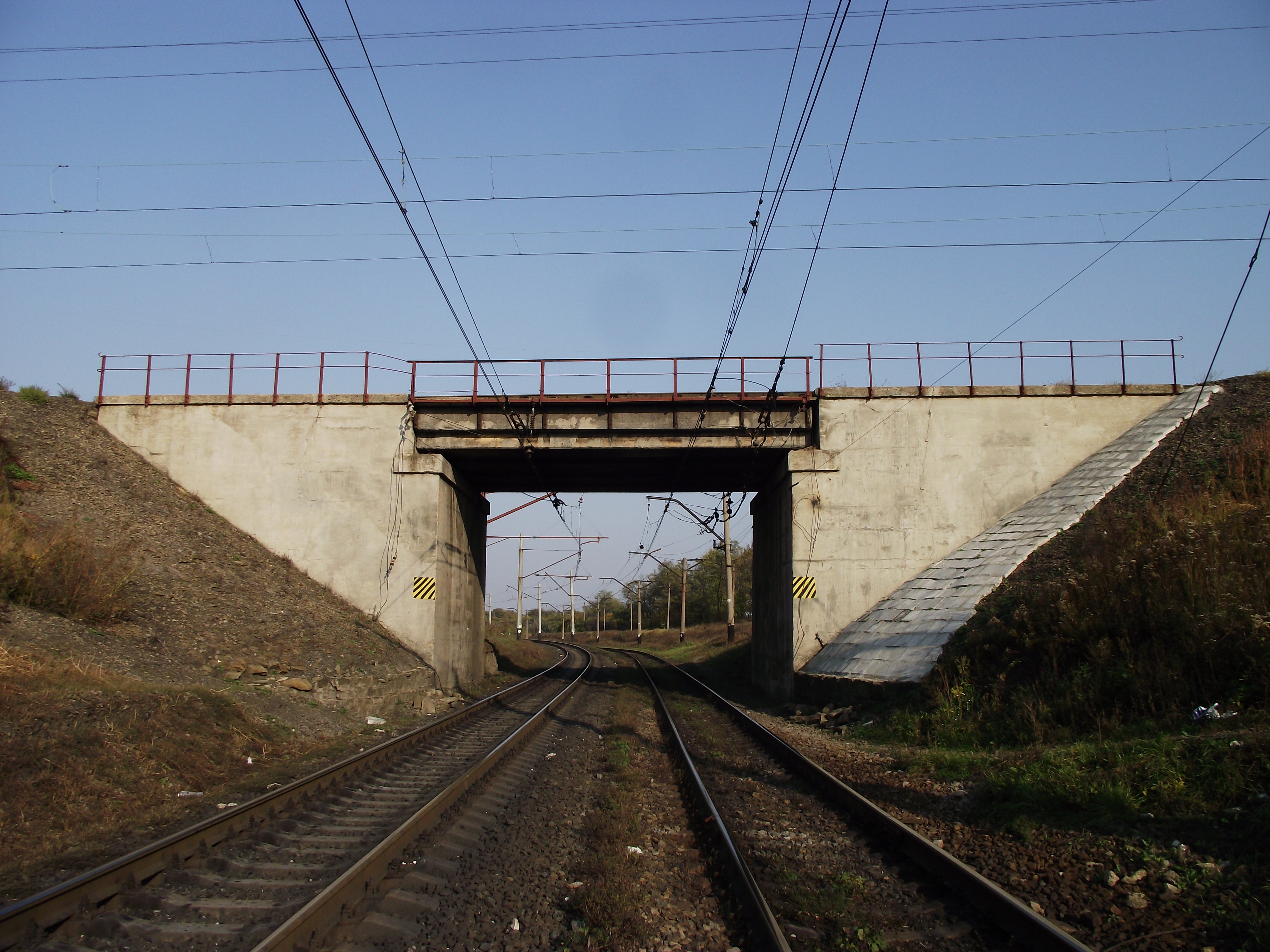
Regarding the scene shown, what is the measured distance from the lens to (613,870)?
249 inches

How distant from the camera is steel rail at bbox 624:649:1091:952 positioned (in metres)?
4.71

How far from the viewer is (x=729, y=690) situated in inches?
1000

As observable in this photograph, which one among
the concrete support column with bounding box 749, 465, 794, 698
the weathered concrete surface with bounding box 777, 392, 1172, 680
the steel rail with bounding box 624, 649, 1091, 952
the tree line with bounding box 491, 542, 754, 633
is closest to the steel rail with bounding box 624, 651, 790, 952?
the steel rail with bounding box 624, 649, 1091, 952

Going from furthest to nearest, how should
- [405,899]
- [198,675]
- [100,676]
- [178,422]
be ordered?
[178,422]
[198,675]
[100,676]
[405,899]

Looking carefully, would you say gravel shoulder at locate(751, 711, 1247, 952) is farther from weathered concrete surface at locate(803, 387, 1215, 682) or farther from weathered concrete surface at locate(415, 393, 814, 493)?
weathered concrete surface at locate(415, 393, 814, 493)

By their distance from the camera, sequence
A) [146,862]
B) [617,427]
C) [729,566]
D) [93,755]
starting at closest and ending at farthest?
[146,862], [93,755], [617,427], [729,566]

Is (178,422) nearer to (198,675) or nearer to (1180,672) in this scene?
(198,675)

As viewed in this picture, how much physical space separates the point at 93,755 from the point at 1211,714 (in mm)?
11841

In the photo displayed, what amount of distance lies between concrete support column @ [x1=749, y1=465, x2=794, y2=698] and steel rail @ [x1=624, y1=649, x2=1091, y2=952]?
10095 millimetres

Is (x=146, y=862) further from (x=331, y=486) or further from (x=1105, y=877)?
(x=331, y=486)

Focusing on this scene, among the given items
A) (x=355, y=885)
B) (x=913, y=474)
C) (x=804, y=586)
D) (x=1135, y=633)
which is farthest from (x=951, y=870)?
(x=913, y=474)

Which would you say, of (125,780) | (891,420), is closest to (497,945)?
(125,780)

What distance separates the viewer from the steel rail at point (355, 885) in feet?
15.6

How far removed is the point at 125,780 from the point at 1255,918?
985 centimetres
